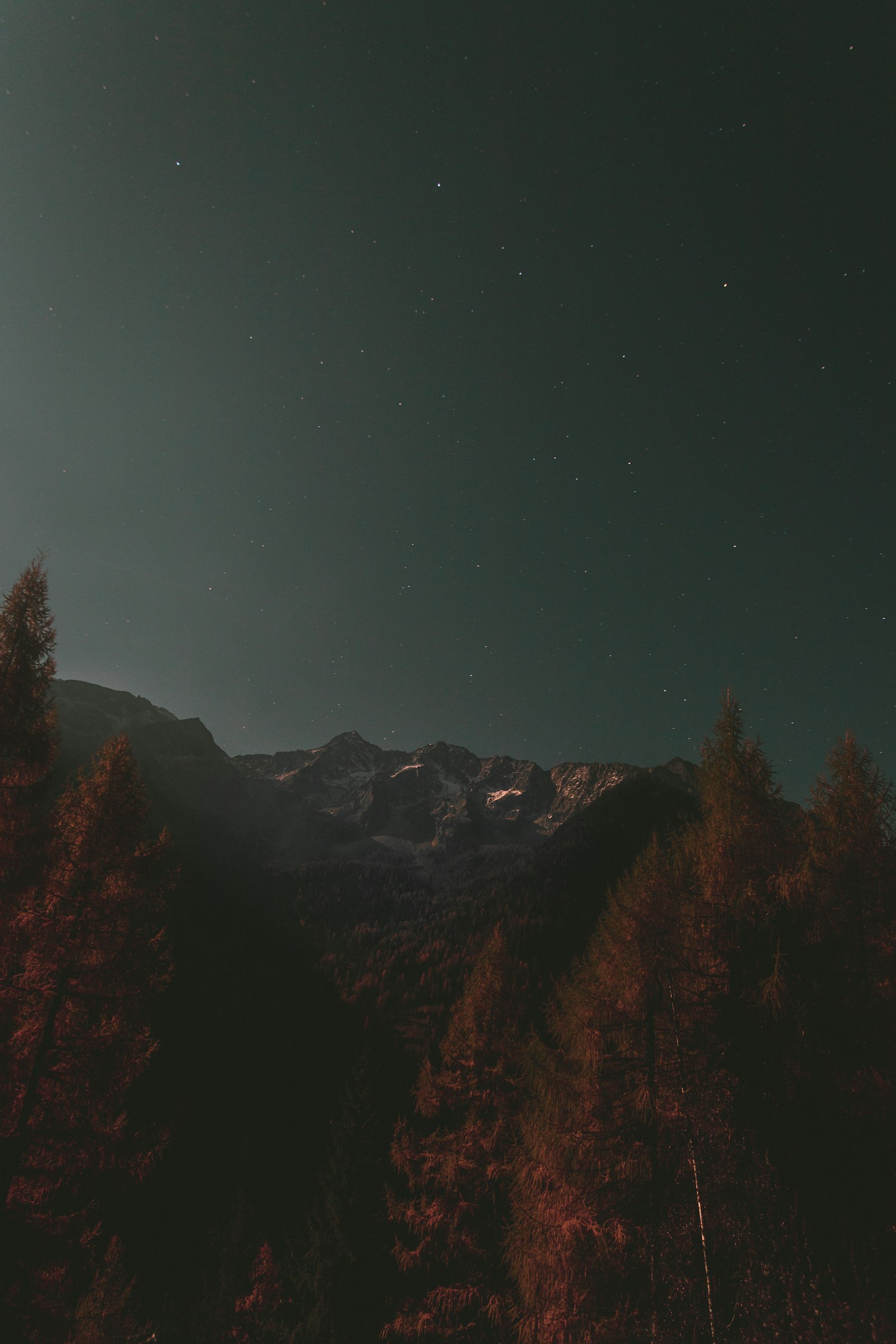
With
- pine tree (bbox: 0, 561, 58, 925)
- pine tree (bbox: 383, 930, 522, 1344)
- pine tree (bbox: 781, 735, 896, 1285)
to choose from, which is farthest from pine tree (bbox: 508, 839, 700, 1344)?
pine tree (bbox: 0, 561, 58, 925)

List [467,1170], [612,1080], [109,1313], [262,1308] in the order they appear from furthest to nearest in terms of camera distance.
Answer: [262,1308] → [109,1313] → [467,1170] → [612,1080]

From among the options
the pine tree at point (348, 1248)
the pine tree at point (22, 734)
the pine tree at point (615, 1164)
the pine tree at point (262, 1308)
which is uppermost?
the pine tree at point (22, 734)

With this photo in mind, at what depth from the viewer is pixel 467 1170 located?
41.8 ft

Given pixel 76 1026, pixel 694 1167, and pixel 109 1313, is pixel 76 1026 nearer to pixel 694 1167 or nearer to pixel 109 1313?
pixel 694 1167

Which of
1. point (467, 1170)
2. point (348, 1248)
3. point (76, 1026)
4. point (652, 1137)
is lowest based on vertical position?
point (348, 1248)

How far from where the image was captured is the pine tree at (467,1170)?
11250 mm

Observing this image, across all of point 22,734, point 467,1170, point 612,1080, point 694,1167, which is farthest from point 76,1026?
point 467,1170

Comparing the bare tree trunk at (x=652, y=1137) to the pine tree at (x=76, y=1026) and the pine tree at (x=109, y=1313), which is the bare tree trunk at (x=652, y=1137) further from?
the pine tree at (x=109, y=1313)

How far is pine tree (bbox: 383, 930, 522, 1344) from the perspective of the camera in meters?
11.2

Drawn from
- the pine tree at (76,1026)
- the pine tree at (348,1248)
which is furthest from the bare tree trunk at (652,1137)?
the pine tree at (348,1248)

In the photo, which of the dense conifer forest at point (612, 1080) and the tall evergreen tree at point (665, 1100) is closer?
the dense conifer forest at point (612, 1080)

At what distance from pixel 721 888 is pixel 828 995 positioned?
206 cm

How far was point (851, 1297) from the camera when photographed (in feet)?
20.9

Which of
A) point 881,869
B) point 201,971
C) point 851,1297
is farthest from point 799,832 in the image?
point 201,971
